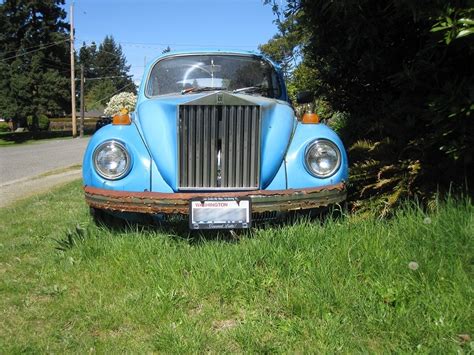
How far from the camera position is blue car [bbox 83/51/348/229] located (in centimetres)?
381

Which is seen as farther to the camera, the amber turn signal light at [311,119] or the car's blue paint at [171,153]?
the amber turn signal light at [311,119]

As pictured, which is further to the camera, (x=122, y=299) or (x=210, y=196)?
(x=210, y=196)

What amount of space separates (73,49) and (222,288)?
157 ft

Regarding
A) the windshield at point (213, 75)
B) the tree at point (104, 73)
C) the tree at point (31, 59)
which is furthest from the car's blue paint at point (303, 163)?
the tree at point (104, 73)

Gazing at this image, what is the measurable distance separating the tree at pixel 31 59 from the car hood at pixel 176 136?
44.9 m

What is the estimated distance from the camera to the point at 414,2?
3289 millimetres

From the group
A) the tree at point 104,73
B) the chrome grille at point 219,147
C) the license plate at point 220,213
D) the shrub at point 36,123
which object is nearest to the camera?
the license plate at point 220,213

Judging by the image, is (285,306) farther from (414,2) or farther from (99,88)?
(99,88)

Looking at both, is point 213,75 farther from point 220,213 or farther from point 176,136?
point 220,213

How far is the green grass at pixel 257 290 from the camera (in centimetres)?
270

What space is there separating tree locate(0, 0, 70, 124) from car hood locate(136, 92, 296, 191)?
147 ft

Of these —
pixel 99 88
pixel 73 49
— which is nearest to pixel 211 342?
pixel 73 49

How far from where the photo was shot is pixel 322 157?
4.14 meters

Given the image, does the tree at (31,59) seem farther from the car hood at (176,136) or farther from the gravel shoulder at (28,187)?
the car hood at (176,136)
